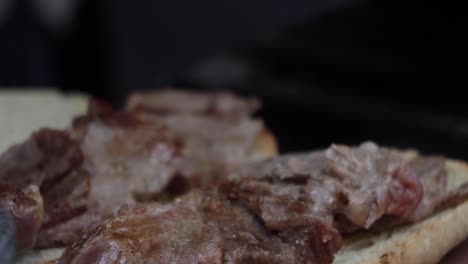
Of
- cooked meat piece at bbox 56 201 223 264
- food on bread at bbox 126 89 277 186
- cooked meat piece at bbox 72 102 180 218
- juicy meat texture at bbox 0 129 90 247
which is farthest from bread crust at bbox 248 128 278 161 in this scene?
cooked meat piece at bbox 56 201 223 264

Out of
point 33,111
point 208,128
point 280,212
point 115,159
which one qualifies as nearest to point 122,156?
point 115,159

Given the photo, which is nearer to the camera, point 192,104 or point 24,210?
point 24,210

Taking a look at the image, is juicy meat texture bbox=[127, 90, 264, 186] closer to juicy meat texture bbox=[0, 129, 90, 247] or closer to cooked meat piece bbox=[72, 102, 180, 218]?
cooked meat piece bbox=[72, 102, 180, 218]

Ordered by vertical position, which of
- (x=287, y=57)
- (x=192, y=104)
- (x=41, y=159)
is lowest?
(x=41, y=159)

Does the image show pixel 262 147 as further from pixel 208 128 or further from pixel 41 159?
pixel 41 159

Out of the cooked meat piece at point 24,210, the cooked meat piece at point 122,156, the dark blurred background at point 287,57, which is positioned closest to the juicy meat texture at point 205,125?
the cooked meat piece at point 122,156

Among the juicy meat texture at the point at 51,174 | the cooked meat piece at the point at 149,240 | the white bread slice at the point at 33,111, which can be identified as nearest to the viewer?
the cooked meat piece at the point at 149,240

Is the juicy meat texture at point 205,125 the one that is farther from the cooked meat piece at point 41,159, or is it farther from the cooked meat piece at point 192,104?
the cooked meat piece at point 41,159
